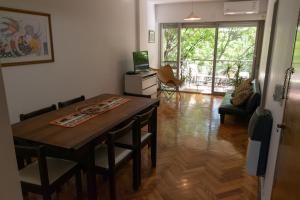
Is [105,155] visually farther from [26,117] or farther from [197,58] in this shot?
[197,58]

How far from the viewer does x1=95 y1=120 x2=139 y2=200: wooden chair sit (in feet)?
6.29

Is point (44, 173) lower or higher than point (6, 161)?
lower

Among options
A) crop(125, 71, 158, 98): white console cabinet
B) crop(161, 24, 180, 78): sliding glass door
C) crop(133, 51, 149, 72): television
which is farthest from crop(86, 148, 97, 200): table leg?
crop(161, 24, 180, 78): sliding glass door

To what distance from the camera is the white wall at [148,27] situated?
582 centimetres

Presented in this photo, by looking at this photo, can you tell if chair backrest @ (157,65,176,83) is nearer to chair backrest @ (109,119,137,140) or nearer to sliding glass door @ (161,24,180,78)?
sliding glass door @ (161,24,180,78)

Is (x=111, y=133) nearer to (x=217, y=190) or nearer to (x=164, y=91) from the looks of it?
(x=217, y=190)

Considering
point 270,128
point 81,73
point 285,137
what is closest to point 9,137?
point 285,137

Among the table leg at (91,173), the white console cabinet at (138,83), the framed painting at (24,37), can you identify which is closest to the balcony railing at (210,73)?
the white console cabinet at (138,83)

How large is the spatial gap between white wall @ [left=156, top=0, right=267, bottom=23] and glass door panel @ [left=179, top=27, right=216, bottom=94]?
379 millimetres

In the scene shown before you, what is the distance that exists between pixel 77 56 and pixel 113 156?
8.08 ft

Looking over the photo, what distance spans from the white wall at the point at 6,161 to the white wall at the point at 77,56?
2.44 m

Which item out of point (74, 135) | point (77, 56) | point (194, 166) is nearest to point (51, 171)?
point (74, 135)

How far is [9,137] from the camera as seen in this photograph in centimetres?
72

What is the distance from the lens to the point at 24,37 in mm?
2955
